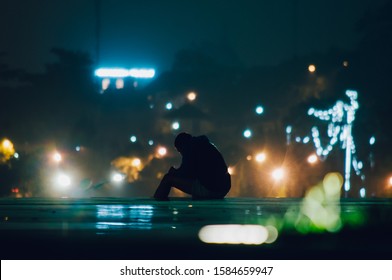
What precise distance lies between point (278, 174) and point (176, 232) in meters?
50.0

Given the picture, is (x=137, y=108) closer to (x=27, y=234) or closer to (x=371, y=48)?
(x=371, y=48)

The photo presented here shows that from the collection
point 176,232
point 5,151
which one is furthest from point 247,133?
point 176,232

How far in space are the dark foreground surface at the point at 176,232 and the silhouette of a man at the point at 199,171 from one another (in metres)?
0.73

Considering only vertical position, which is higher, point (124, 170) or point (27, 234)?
point (124, 170)

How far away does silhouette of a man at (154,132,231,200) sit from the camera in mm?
10375

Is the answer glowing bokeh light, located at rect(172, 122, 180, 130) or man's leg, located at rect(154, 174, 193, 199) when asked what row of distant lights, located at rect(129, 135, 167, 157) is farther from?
man's leg, located at rect(154, 174, 193, 199)

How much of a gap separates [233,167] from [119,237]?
6050 centimetres

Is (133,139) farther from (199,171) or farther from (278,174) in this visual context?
(199,171)

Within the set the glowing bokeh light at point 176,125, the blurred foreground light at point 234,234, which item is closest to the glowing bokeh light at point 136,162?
the glowing bokeh light at point 176,125

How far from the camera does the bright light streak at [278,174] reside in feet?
185

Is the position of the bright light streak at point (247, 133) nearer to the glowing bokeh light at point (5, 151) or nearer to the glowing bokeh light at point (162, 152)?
the glowing bokeh light at point (162, 152)

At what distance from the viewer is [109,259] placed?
526cm

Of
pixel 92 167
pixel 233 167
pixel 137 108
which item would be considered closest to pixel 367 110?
pixel 233 167

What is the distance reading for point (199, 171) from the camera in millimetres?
10523
